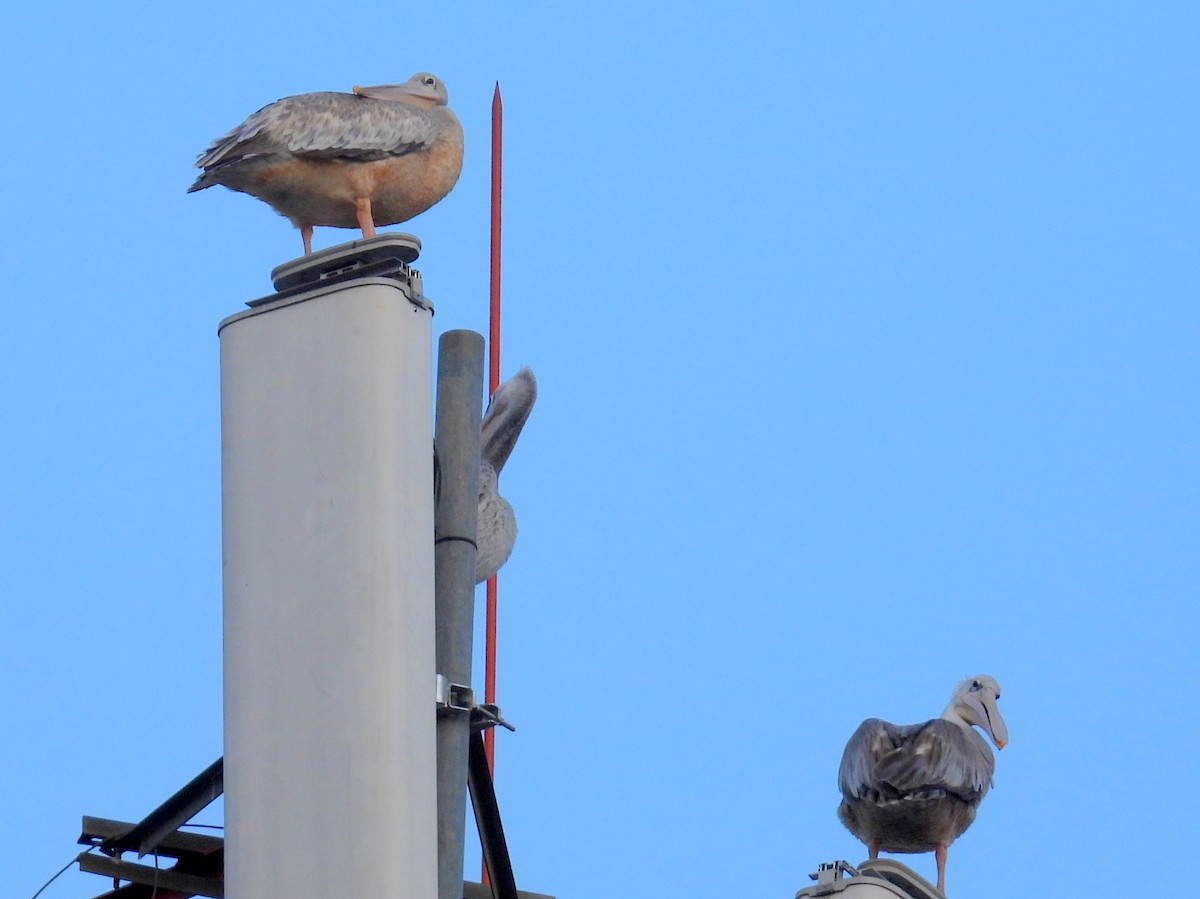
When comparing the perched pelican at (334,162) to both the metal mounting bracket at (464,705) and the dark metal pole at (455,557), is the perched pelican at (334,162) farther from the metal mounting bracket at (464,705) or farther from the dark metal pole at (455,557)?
the metal mounting bracket at (464,705)

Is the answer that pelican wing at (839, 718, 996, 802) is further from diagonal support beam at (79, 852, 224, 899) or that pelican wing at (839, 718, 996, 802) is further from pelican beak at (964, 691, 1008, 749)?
diagonal support beam at (79, 852, 224, 899)

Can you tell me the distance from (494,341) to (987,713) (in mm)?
5437

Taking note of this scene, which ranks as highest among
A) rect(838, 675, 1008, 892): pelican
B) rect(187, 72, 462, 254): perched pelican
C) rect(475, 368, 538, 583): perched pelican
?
rect(475, 368, 538, 583): perched pelican

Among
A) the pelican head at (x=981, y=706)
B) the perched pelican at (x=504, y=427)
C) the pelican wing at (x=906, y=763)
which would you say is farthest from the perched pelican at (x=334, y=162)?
the pelican head at (x=981, y=706)

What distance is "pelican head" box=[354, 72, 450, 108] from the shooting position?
1037 centimetres

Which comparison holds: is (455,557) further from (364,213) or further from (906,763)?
(906,763)

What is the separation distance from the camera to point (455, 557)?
8172 mm

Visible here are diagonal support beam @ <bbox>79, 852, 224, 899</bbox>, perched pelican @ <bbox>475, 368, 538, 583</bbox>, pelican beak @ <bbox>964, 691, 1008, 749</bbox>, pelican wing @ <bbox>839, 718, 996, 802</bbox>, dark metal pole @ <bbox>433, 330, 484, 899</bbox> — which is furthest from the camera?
pelican beak @ <bbox>964, 691, 1008, 749</bbox>

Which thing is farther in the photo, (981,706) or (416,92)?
(981,706)

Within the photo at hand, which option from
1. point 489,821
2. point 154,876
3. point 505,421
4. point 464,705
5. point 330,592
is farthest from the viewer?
point 505,421

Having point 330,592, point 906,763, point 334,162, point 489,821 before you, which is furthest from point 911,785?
point 330,592

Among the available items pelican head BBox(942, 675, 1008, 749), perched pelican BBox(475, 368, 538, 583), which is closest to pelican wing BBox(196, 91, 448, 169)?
perched pelican BBox(475, 368, 538, 583)

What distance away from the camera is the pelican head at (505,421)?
48.4ft

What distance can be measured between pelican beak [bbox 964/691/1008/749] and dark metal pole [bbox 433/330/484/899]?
23.8ft
